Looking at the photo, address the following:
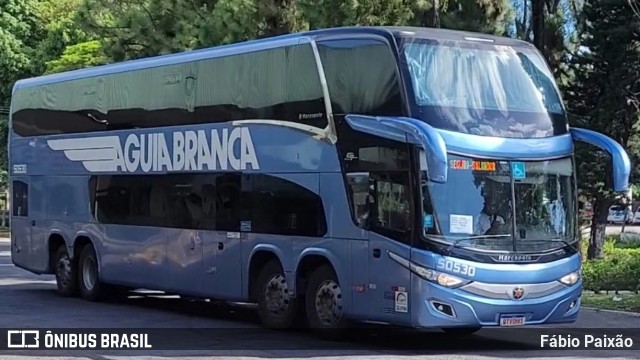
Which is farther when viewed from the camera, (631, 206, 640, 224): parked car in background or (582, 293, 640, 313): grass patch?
(631, 206, 640, 224): parked car in background

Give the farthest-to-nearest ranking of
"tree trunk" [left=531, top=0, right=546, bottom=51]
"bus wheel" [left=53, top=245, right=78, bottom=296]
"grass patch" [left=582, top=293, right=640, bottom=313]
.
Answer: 1. "tree trunk" [left=531, top=0, right=546, bottom=51]
2. "bus wheel" [left=53, top=245, right=78, bottom=296]
3. "grass patch" [left=582, top=293, right=640, bottom=313]

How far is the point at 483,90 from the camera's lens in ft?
45.2

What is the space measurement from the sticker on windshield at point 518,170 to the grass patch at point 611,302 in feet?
20.0

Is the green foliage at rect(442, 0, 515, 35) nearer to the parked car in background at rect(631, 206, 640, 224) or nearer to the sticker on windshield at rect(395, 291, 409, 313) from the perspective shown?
the sticker on windshield at rect(395, 291, 409, 313)

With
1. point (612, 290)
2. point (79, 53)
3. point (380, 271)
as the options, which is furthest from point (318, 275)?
point (79, 53)

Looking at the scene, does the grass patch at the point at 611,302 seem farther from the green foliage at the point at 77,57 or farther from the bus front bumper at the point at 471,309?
the green foliage at the point at 77,57

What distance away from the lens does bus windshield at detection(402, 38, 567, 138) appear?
1341 centimetres

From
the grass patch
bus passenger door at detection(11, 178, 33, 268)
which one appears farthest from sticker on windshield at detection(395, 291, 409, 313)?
bus passenger door at detection(11, 178, 33, 268)

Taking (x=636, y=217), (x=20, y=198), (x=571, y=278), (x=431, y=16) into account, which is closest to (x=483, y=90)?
(x=571, y=278)

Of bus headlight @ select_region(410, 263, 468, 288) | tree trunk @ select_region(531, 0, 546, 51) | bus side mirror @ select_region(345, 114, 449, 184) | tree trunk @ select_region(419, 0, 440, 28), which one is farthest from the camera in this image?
tree trunk @ select_region(531, 0, 546, 51)

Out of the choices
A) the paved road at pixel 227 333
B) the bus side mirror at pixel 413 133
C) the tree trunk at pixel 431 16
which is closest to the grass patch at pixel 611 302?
the paved road at pixel 227 333

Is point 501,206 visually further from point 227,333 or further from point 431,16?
point 431,16

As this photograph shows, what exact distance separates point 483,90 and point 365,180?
1858 millimetres

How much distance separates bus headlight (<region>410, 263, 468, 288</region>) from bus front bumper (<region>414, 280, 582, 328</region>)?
0.06 metres
